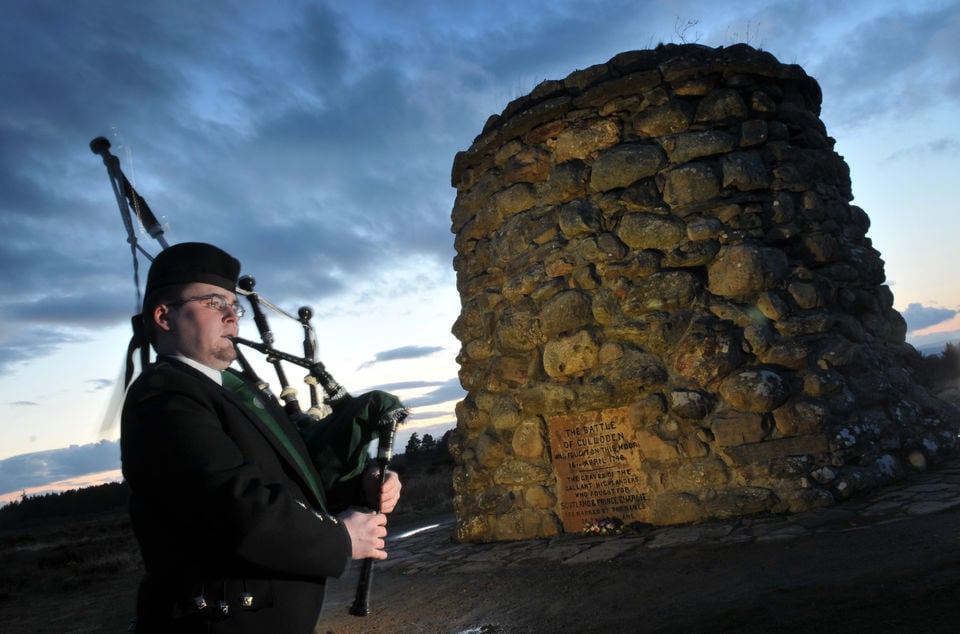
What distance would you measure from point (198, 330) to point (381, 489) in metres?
0.58

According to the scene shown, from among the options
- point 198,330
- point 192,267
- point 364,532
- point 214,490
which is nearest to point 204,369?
point 198,330

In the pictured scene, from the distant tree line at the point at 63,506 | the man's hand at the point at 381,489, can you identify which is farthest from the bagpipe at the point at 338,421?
the distant tree line at the point at 63,506

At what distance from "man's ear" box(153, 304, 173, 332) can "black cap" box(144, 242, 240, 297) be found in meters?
0.05

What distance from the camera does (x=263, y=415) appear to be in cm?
152

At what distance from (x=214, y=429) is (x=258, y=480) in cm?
15

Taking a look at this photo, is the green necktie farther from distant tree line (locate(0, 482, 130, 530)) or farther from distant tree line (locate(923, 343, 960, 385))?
distant tree line (locate(0, 482, 130, 530))

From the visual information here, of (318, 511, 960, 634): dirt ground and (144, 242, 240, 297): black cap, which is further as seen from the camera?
(318, 511, 960, 634): dirt ground

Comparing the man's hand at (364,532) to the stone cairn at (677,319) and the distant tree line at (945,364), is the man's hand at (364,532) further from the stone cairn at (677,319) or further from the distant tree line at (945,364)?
the distant tree line at (945,364)

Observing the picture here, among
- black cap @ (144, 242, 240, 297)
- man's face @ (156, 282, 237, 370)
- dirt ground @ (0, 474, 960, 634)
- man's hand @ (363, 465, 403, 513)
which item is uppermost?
black cap @ (144, 242, 240, 297)

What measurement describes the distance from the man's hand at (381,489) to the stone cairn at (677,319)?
3.19 metres

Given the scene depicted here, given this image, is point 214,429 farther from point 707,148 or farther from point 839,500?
point 707,148

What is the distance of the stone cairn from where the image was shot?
4262mm

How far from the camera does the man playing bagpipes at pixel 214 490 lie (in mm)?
1150

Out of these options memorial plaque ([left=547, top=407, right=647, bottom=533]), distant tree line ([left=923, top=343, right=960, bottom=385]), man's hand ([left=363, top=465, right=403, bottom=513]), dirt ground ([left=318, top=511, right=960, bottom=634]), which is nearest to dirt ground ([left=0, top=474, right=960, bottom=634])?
dirt ground ([left=318, top=511, right=960, bottom=634])
